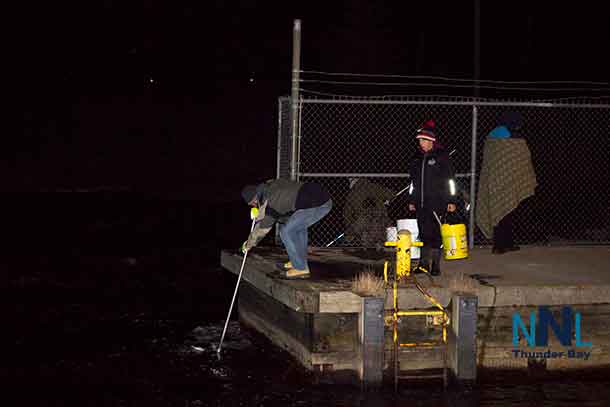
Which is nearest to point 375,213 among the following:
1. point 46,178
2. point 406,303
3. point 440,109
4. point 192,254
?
point 406,303

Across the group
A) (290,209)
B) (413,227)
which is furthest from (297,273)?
(413,227)

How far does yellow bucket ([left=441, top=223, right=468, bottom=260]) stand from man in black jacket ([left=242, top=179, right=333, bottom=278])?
4.88 feet

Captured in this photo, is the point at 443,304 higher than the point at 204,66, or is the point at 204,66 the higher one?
the point at 204,66

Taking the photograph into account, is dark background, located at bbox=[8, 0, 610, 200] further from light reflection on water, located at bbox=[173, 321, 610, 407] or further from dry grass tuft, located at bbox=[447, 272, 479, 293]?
dry grass tuft, located at bbox=[447, 272, 479, 293]

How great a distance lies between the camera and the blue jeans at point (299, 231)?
1014 cm

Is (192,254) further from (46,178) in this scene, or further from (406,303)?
(46,178)

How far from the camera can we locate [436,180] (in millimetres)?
10617

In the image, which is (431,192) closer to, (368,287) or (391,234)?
(391,234)

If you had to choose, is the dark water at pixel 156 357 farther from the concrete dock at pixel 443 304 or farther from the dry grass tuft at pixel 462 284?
the dry grass tuft at pixel 462 284

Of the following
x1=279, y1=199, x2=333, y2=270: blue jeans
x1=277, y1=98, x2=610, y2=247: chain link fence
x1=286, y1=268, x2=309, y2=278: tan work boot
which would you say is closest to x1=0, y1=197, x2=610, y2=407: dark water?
x1=286, y1=268, x2=309, y2=278: tan work boot

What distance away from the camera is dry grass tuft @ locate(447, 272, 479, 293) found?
937 cm

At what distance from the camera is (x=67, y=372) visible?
9.38m

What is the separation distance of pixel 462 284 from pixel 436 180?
153 centimetres

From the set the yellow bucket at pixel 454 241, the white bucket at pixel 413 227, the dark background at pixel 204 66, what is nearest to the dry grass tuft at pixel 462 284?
the yellow bucket at pixel 454 241
